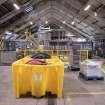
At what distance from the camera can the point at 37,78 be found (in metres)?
7.80

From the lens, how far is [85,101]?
7.47 m

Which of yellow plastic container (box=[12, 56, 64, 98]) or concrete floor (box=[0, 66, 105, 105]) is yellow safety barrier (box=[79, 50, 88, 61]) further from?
yellow plastic container (box=[12, 56, 64, 98])

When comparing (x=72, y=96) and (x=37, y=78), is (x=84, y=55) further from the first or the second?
(x=37, y=78)

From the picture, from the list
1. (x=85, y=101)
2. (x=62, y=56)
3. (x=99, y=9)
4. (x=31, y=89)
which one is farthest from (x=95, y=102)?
(x=99, y=9)

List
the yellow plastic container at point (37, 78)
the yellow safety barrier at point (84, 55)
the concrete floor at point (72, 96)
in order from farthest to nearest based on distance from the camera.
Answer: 1. the yellow safety barrier at point (84, 55)
2. the yellow plastic container at point (37, 78)
3. the concrete floor at point (72, 96)

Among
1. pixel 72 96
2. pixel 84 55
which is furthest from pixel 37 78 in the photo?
pixel 84 55

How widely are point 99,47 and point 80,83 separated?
57.2 ft

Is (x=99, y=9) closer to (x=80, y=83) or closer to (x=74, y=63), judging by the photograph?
(x=74, y=63)

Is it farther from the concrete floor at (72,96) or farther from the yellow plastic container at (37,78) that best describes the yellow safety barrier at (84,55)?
the yellow plastic container at (37,78)

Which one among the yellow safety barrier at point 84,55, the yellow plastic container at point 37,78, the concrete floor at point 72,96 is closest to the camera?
the concrete floor at point 72,96

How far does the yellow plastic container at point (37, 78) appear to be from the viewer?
25.6 feet

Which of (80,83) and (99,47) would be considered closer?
(80,83)

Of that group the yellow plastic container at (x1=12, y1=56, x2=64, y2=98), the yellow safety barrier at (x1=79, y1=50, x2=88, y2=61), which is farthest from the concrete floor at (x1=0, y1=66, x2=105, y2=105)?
the yellow safety barrier at (x1=79, y1=50, x2=88, y2=61)

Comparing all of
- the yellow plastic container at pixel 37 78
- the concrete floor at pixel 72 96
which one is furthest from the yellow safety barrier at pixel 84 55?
the yellow plastic container at pixel 37 78
